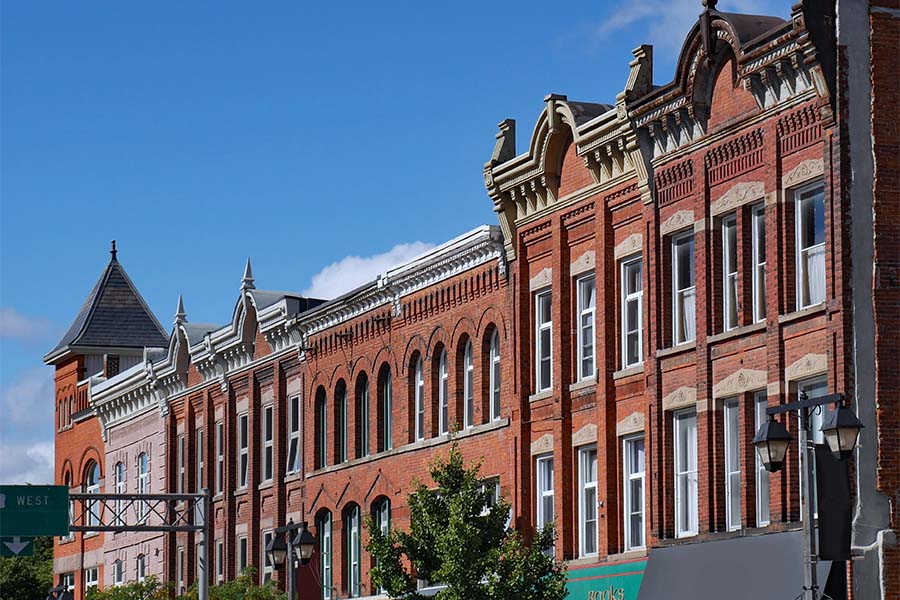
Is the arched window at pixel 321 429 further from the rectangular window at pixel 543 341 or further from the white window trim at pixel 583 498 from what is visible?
the white window trim at pixel 583 498

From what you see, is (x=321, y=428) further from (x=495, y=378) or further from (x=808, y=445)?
(x=808, y=445)

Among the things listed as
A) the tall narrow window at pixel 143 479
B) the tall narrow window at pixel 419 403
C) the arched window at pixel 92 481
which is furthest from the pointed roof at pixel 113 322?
the tall narrow window at pixel 419 403

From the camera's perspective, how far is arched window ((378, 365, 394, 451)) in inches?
1828

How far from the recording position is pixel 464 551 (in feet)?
112

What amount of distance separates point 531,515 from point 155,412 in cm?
2663

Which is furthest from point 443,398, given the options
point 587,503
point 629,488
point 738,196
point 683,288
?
point 738,196

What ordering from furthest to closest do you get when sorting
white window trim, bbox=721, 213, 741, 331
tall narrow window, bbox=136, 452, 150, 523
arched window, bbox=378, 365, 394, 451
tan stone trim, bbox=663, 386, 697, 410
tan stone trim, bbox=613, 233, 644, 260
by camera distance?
tall narrow window, bbox=136, 452, 150, 523
arched window, bbox=378, 365, 394, 451
tan stone trim, bbox=613, 233, 644, 260
tan stone trim, bbox=663, 386, 697, 410
white window trim, bbox=721, 213, 741, 331

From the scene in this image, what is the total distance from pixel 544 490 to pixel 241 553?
19.0 meters

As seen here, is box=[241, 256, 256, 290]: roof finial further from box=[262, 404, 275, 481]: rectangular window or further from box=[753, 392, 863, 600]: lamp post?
box=[753, 392, 863, 600]: lamp post

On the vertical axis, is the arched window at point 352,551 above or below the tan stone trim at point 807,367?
below

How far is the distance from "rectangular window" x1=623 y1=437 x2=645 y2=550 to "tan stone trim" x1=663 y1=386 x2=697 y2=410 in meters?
1.71

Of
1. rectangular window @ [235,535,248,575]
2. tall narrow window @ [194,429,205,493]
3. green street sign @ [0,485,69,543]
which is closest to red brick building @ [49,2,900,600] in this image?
rectangular window @ [235,535,248,575]

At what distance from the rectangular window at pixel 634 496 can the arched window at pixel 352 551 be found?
13416 millimetres

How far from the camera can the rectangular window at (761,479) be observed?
3111 centimetres
